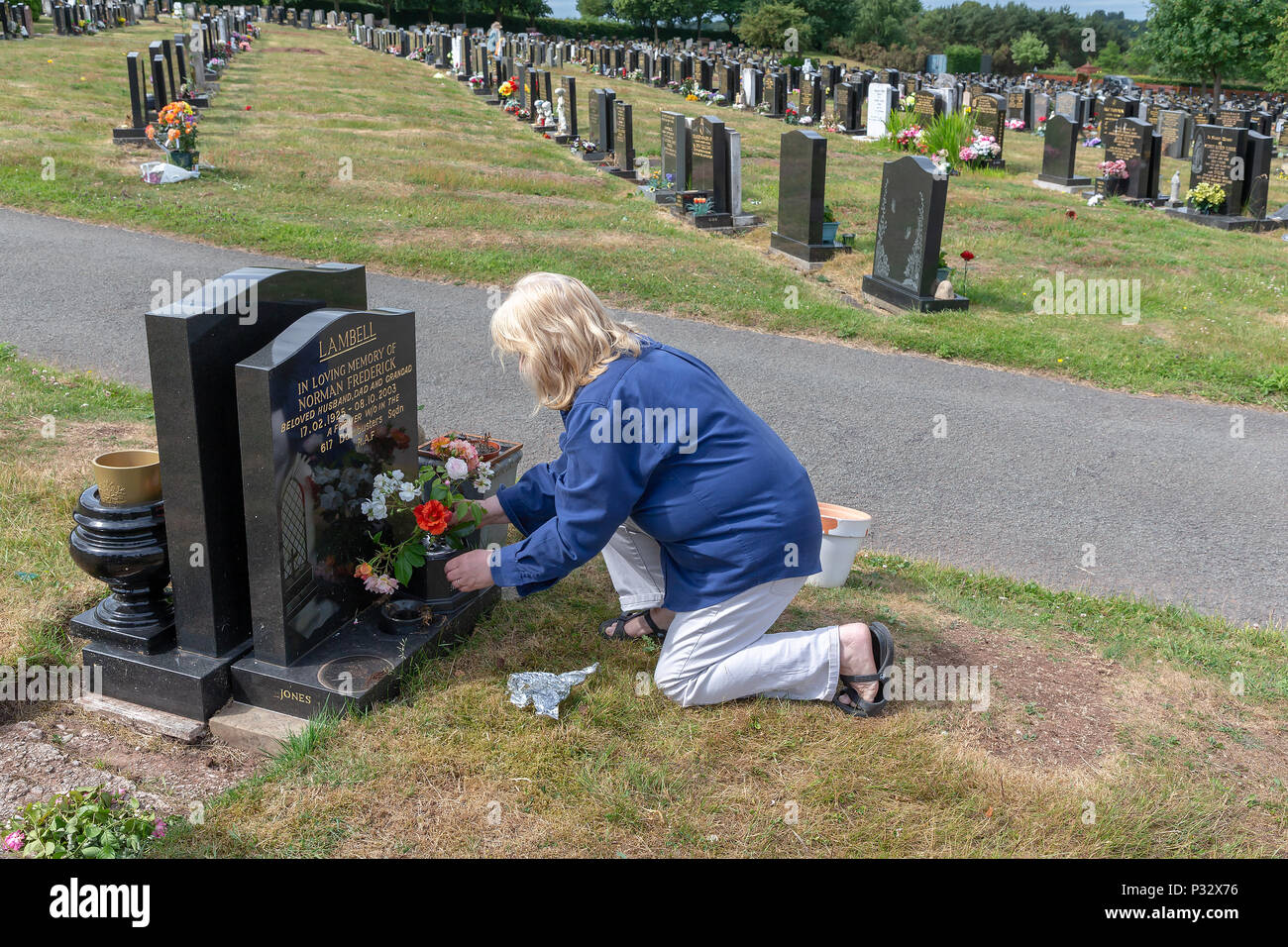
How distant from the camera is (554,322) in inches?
138

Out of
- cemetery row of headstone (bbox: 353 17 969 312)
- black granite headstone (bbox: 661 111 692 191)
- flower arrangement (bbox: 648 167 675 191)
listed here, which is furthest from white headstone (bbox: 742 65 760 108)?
black granite headstone (bbox: 661 111 692 191)

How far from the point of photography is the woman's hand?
3.78 m

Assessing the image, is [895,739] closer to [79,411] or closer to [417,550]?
[417,550]

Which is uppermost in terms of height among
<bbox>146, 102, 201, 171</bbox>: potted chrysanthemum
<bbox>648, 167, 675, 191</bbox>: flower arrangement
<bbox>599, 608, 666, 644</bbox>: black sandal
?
<bbox>146, 102, 201, 171</bbox>: potted chrysanthemum

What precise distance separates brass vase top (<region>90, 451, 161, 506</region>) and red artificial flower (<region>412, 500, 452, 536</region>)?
0.95 m

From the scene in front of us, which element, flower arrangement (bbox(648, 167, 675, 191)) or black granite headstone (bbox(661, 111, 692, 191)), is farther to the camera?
flower arrangement (bbox(648, 167, 675, 191))

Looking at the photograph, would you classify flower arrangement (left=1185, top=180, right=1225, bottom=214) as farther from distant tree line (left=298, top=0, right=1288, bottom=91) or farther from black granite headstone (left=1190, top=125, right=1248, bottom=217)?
distant tree line (left=298, top=0, right=1288, bottom=91)

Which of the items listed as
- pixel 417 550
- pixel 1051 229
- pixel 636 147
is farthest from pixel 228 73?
pixel 417 550

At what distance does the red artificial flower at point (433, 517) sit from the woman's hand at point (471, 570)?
0.23 m

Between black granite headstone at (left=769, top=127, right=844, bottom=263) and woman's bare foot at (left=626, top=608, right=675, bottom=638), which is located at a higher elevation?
black granite headstone at (left=769, top=127, right=844, bottom=263)

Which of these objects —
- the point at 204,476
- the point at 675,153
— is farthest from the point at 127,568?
the point at 675,153

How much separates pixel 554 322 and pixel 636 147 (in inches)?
756

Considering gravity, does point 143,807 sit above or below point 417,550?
below

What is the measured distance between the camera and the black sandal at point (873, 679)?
12.8ft
